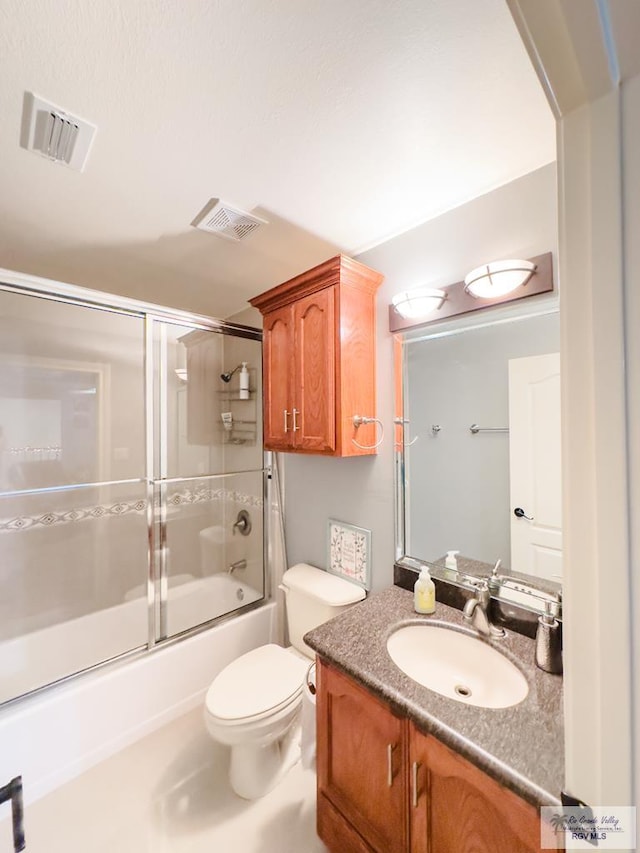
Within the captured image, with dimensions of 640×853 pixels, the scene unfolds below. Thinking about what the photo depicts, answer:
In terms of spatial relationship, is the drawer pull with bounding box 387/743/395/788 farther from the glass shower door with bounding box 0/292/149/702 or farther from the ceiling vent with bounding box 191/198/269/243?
the ceiling vent with bounding box 191/198/269/243

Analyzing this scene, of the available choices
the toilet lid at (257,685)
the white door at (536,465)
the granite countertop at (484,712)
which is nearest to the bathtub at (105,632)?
the toilet lid at (257,685)

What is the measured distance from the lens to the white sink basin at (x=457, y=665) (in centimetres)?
106

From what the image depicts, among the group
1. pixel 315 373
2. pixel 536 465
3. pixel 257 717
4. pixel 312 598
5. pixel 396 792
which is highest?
pixel 315 373

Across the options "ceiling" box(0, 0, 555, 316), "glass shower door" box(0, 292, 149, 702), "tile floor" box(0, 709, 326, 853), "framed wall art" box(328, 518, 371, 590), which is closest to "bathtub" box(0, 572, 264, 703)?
"glass shower door" box(0, 292, 149, 702)

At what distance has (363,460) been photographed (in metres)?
1.77

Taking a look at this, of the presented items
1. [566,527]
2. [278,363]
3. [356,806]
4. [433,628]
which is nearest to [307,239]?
[278,363]

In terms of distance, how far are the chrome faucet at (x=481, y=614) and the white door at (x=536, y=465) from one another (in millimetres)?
155

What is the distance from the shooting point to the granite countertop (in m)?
0.72

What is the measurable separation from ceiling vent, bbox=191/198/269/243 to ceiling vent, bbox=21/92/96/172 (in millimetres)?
432

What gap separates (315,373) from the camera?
1610 mm

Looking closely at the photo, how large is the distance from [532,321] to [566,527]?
1.02 meters

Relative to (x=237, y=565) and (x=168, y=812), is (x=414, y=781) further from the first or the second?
(x=237, y=565)

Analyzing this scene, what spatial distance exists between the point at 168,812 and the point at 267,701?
1.84 feet

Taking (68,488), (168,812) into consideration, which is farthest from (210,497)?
(168,812)
